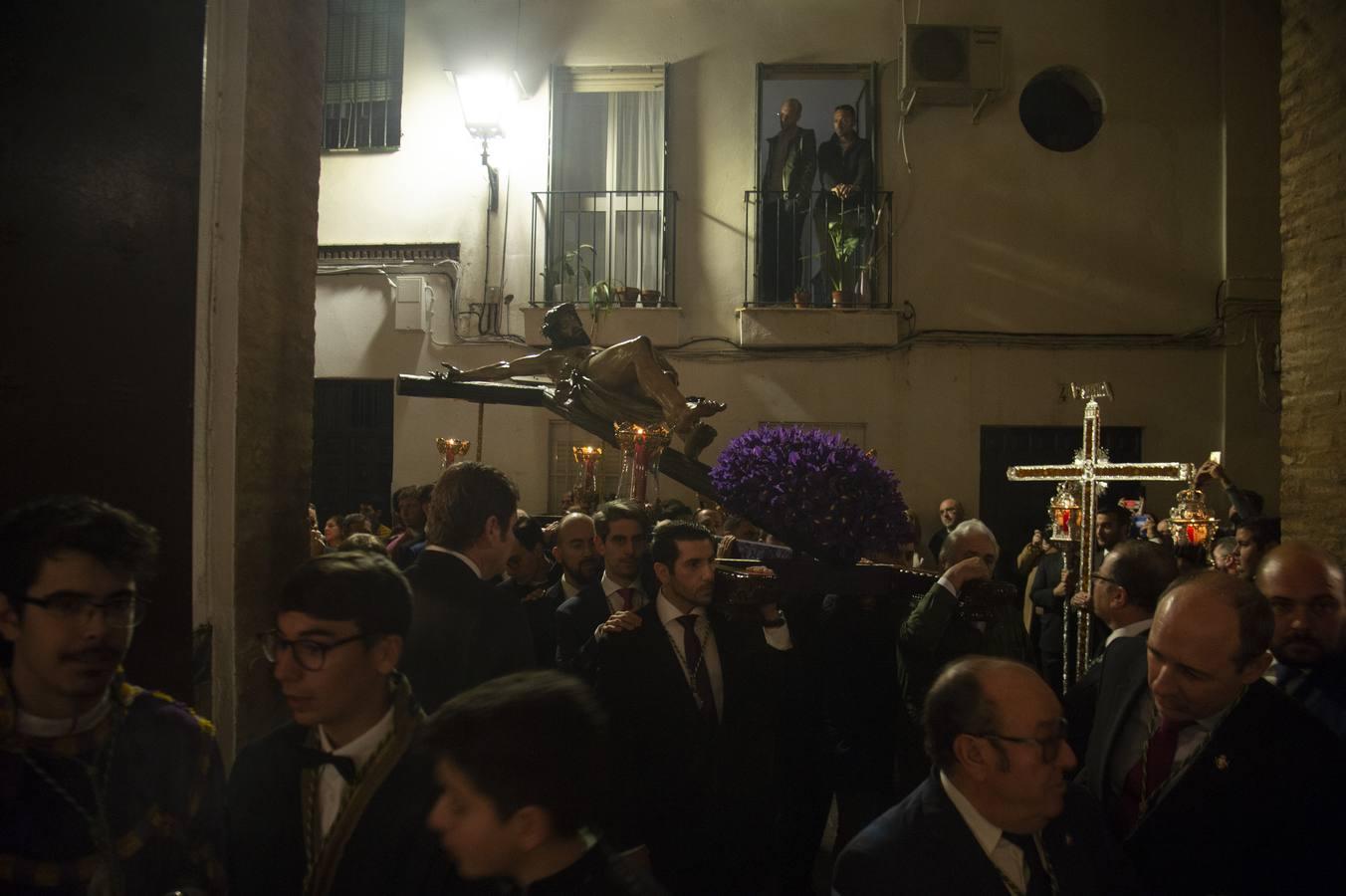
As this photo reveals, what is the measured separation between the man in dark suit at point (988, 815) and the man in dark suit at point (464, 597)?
3.81 feet

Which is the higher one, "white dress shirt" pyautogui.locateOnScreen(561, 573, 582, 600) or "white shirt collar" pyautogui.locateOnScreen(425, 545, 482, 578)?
"white shirt collar" pyautogui.locateOnScreen(425, 545, 482, 578)

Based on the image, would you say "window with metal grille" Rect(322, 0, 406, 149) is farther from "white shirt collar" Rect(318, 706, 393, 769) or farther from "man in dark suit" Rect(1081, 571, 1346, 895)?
"man in dark suit" Rect(1081, 571, 1346, 895)

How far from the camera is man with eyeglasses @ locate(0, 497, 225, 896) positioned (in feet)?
5.95

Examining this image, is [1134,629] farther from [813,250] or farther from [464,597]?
[813,250]

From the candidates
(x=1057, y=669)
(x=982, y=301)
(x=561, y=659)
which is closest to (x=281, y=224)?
(x=561, y=659)

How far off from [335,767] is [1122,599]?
9.07 ft

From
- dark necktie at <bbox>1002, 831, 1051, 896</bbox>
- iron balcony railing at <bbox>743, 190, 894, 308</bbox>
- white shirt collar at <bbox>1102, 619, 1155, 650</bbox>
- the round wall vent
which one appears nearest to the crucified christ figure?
white shirt collar at <bbox>1102, 619, 1155, 650</bbox>

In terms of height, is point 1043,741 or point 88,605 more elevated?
point 88,605

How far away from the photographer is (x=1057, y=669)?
22.1 feet

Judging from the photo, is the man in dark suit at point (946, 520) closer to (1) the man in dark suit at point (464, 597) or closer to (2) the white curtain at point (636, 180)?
(2) the white curtain at point (636, 180)

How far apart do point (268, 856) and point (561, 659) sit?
78.4 inches

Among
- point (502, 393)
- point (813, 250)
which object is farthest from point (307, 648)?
point (813, 250)

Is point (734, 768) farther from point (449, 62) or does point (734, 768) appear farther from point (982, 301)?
point (449, 62)

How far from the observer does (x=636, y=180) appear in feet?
40.2
